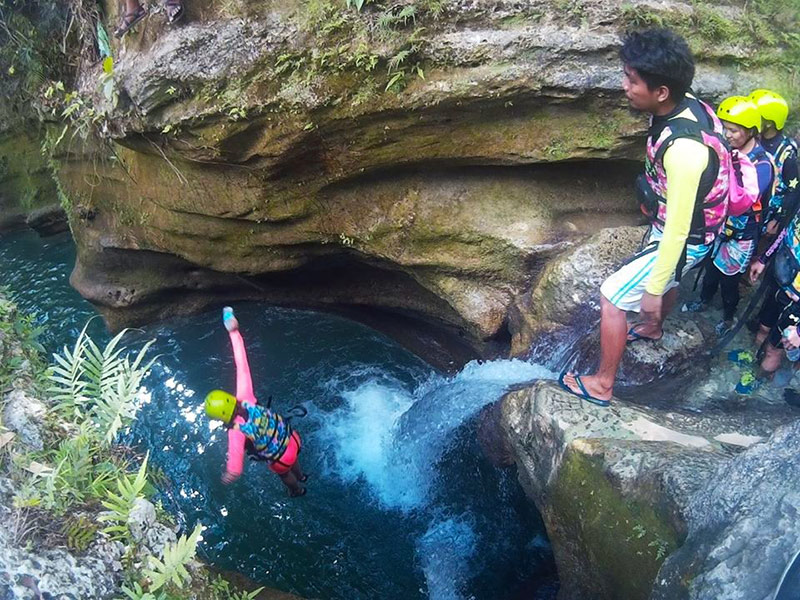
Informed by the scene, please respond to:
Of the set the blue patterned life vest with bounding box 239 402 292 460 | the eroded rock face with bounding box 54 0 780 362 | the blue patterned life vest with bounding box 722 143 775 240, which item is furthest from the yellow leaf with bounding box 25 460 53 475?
the blue patterned life vest with bounding box 722 143 775 240

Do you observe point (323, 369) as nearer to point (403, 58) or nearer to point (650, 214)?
point (403, 58)

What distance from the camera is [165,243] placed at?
23.3 feet

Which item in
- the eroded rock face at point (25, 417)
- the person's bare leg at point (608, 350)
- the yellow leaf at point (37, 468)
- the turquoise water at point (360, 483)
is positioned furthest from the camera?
the turquoise water at point (360, 483)

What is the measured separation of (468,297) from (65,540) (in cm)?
389

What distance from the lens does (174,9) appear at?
17.6ft

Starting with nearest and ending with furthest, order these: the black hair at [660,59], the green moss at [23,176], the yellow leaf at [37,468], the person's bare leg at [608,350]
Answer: the yellow leaf at [37,468] < the black hair at [660,59] < the person's bare leg at [608,350] < the green moss at [23,176]

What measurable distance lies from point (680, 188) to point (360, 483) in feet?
14.3

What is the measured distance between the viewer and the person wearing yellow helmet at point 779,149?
3.72 meters

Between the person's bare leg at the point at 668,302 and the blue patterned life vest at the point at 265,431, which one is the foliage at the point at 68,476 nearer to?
the blue patterned life vest at the point at 265,431

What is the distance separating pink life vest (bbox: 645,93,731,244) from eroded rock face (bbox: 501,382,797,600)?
48.0 inches

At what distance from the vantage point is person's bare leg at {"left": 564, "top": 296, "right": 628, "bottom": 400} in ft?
12.7

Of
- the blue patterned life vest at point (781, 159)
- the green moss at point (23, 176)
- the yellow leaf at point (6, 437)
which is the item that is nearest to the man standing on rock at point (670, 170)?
the blue patterned life vest at point (781, 159)

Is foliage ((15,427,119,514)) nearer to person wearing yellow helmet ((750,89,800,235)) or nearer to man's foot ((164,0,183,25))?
man's foot ((164,0,183,25))

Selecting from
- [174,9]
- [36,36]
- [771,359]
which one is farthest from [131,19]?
[771,359]
